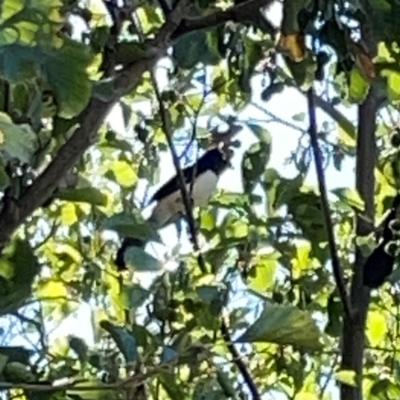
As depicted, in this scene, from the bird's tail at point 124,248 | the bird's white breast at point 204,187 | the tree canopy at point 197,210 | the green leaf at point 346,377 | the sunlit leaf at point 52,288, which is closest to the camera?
the tree canopy at point 197,210

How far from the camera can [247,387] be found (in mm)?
1691

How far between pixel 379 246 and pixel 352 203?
0.07 metres

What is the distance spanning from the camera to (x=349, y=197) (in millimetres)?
1608

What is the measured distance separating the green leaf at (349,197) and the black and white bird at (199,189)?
31 centimetres

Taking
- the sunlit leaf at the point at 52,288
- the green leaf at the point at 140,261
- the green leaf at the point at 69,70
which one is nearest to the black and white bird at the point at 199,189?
the sunlit leaf at the point at 52,288

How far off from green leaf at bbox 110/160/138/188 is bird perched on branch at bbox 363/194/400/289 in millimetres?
A: 448

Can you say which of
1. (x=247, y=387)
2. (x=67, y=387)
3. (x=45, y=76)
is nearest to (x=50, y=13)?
(x=45, y=76)

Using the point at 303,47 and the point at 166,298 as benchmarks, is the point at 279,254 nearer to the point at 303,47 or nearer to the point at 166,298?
the point at 166,298

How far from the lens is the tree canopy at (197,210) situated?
1.14 m

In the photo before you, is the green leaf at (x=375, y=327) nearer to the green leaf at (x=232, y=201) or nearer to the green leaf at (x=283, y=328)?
the green leaf at (x=232, y=201)

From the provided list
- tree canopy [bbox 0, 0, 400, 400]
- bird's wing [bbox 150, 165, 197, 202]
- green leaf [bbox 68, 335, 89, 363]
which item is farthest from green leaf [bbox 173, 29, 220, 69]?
bird's wing [bbox 150, 165, 197, 202]

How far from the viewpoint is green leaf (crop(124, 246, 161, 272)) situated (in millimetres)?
1305

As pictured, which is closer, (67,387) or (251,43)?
(67,387)

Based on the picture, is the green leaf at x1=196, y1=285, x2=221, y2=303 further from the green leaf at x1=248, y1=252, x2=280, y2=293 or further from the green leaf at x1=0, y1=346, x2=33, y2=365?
the green leaf at x1=248, y1=252, x2=280, y2=293
